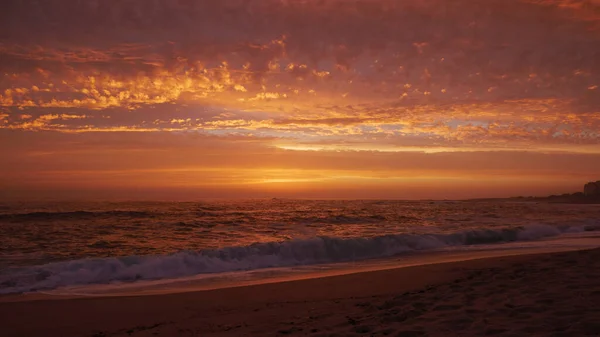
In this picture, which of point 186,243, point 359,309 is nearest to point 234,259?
point 186,243

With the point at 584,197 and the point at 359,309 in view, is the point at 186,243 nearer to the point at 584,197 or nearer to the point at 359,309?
the point at 359,309

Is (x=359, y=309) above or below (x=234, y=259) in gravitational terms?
above

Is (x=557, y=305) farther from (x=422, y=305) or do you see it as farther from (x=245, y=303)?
(x=245, y=303)

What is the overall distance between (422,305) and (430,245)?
1105 centimetres

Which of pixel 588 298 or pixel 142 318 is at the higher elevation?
pixel 588 298

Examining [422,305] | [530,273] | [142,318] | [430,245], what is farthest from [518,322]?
[430,245]

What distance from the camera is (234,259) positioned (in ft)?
43.5

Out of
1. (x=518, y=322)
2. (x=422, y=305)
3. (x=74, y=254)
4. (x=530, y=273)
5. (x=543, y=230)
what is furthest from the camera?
(x=543, y=230)

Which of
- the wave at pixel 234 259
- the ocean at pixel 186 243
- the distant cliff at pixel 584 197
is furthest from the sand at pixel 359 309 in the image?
the distant cliff at pixel 584 197

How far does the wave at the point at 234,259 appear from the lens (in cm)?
1024

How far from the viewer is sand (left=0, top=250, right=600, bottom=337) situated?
5.44 metres

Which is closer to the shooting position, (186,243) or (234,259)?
(234,259)

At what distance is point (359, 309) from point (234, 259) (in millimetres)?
7161

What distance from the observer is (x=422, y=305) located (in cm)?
663
